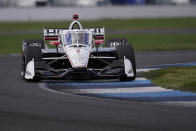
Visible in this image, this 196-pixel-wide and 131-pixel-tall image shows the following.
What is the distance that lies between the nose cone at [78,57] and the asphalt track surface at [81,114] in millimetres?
1526

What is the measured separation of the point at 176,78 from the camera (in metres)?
12.5

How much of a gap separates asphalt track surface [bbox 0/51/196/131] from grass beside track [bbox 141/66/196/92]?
6.58ft

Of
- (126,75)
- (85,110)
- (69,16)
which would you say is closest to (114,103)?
(85,110)

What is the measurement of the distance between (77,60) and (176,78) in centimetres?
216

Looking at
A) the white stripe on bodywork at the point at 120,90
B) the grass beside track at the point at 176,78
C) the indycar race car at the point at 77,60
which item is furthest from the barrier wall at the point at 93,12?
the white stripe on bodywork at the point at 120,90

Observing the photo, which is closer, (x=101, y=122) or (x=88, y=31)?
(x=101, y=122)

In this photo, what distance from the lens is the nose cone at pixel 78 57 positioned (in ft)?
41.0

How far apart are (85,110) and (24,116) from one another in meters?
0.98

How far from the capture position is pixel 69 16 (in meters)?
50.7

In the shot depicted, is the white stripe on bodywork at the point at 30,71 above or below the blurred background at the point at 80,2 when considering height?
above

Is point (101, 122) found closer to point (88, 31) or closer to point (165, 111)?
point (165, 111)

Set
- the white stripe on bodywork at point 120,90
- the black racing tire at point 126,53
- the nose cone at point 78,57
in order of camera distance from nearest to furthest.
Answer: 1. the white stripe on bodywork at point 120,90
2. the nose cone at point 78,57
3. the black racing tire at point 126,53

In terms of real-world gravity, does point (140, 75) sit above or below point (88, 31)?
below

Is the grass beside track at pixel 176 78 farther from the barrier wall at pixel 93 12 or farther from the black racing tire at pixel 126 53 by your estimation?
the barrier wall at pixel 93 12
